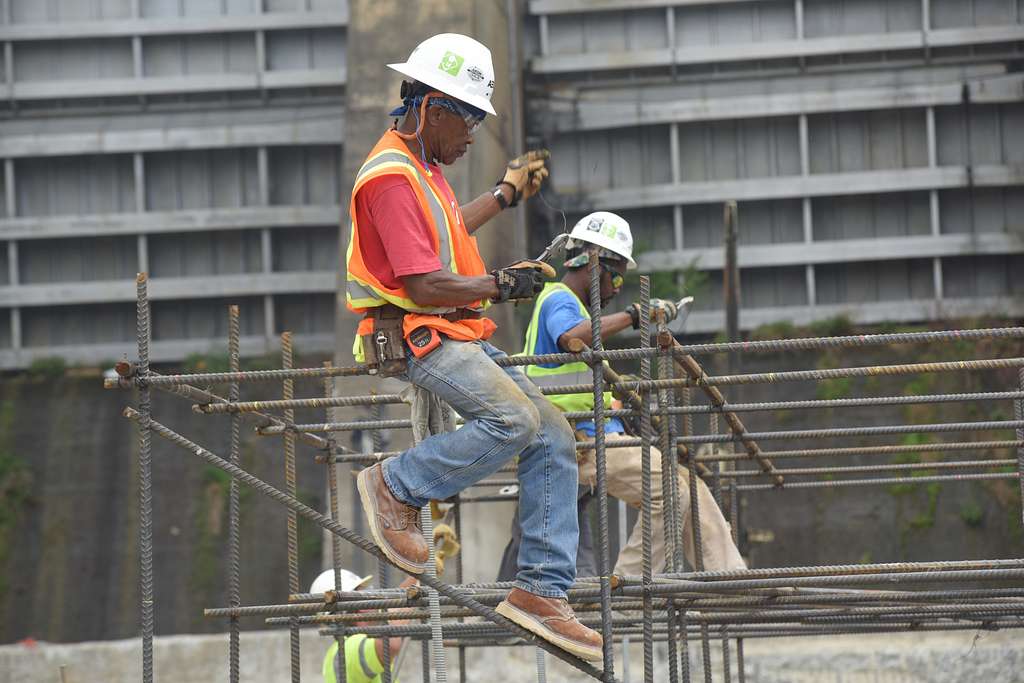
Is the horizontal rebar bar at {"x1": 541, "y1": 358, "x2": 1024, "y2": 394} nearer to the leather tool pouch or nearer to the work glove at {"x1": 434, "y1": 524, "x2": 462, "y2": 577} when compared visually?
the leather tool pouch

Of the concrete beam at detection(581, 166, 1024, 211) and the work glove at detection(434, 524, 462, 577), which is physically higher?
the concrete beam at detection(581, 166, 1024, 211)

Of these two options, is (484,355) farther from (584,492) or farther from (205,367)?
(205,367)

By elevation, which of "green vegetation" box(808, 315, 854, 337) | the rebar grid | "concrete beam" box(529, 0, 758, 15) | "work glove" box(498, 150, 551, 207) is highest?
"concrete beam" box(529, 0, 758, 15)

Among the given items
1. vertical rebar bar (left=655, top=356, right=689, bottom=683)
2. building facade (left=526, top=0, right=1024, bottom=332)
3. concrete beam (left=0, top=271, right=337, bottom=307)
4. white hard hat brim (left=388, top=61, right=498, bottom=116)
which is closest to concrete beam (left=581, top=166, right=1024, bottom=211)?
building facade (left=526, top=0, right=1024, bottom=332)

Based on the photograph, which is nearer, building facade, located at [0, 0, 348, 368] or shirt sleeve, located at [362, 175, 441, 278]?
shirt sleeve, located at [362, 175, 441, 278]

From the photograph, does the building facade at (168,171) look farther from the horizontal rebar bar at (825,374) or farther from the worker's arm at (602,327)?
the horizontal rebar bar at (825,374)

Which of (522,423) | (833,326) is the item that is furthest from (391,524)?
(833,326)

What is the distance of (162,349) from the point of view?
1795 centimetres

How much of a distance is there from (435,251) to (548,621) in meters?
1.47

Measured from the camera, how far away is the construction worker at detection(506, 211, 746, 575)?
303 inches

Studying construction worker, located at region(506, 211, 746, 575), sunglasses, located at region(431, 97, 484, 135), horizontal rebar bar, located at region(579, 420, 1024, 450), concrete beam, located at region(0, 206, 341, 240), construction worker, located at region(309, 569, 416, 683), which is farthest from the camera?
concrete beam, located at region(0, 206, 341, 240)

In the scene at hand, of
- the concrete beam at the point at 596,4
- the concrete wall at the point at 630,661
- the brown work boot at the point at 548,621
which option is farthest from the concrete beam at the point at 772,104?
the brown work boot at the point at 548,621

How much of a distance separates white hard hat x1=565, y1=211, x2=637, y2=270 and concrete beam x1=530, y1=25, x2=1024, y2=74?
382 inches

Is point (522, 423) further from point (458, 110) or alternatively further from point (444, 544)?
point (444, 544)
